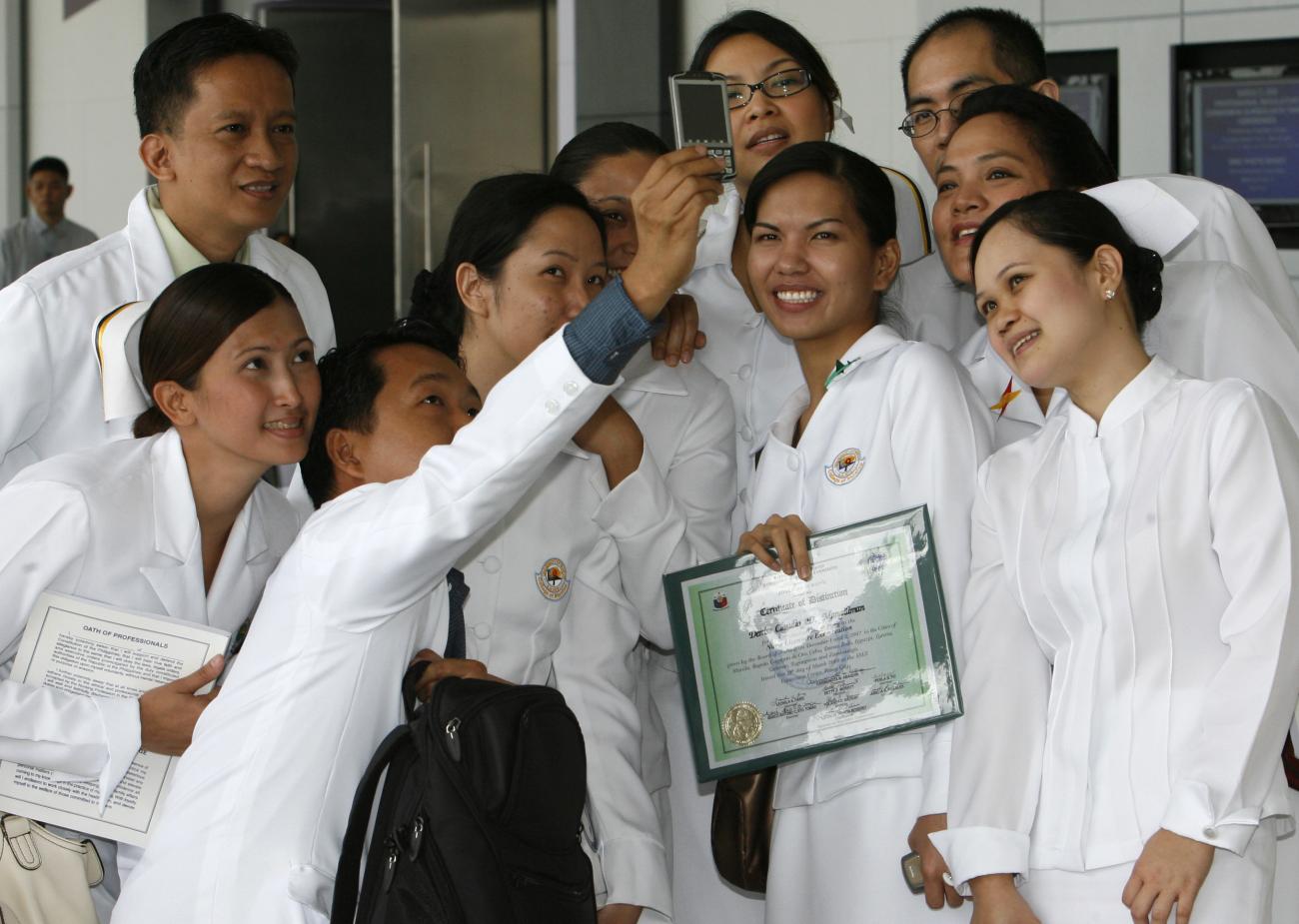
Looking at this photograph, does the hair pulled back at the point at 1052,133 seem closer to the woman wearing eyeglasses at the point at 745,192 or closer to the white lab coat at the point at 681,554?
the woman wearing eyeglasses at the point at 745,192

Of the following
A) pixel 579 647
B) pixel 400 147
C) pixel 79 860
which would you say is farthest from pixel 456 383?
pixel 400 147

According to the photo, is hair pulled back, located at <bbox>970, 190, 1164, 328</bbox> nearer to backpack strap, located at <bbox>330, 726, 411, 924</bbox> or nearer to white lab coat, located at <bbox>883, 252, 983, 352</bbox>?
white lab coat, located at <bbox>883, 252, 983, 352</bbox>

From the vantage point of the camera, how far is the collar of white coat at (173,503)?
7.79ft

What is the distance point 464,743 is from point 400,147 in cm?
531

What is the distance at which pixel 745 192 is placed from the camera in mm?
3174

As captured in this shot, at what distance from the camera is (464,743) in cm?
186

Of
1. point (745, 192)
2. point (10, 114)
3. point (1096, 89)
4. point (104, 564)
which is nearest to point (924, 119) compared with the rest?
point (745, 192)

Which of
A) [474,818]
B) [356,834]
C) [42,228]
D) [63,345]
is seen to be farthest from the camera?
[42,228]

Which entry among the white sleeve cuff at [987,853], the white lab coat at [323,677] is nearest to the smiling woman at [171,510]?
the white lab coat at [323,677]

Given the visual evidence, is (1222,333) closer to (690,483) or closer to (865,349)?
(865,349)

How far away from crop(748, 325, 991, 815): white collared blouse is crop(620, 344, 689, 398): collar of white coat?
228mm

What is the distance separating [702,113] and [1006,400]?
78 cm

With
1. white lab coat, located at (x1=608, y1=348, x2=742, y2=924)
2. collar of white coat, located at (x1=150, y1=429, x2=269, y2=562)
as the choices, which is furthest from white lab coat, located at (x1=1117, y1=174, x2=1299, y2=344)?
collar of white coat, located at (x1=150, y1=429, x2=269, y2=562)

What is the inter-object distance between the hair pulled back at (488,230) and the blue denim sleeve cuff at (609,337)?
2.51 feet
